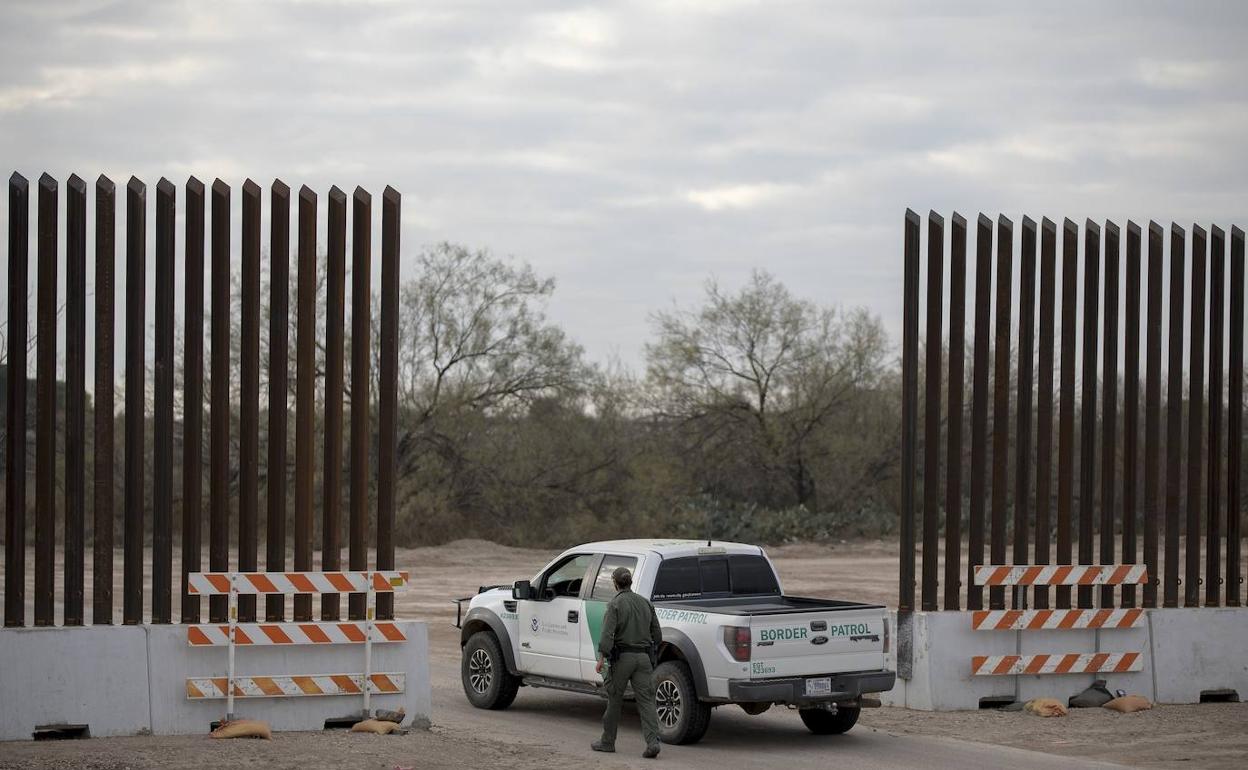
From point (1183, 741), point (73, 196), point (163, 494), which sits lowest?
point (1183, 741)

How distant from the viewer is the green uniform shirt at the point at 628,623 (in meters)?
12.3

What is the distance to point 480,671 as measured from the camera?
1520 centimetres

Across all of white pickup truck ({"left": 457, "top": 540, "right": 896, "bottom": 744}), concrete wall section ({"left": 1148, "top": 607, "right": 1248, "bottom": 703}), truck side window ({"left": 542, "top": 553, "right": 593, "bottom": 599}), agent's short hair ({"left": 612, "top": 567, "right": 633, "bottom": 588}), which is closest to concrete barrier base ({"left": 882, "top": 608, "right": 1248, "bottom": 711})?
concrete wall section ({"left": 1148, "top": 607, "right": 1248, "bottom": 703})

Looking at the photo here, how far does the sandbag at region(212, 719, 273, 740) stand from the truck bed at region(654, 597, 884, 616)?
12.2 feet

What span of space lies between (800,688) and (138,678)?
18.6ft

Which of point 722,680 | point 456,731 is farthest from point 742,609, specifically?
point 456,731

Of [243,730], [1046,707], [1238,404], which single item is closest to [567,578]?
[243,730]

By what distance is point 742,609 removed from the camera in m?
13.0

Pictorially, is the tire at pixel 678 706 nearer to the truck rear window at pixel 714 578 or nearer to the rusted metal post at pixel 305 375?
the truck rear window at pixel 714 578

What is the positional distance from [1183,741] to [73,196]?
11.3 meters

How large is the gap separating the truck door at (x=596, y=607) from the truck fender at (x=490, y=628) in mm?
1181

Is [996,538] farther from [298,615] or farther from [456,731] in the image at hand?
[298,615]

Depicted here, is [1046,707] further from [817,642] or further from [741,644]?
[741,644]

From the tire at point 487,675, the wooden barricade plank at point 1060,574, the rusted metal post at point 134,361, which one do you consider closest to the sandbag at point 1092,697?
the wooden barricade plank at point 1060,574
